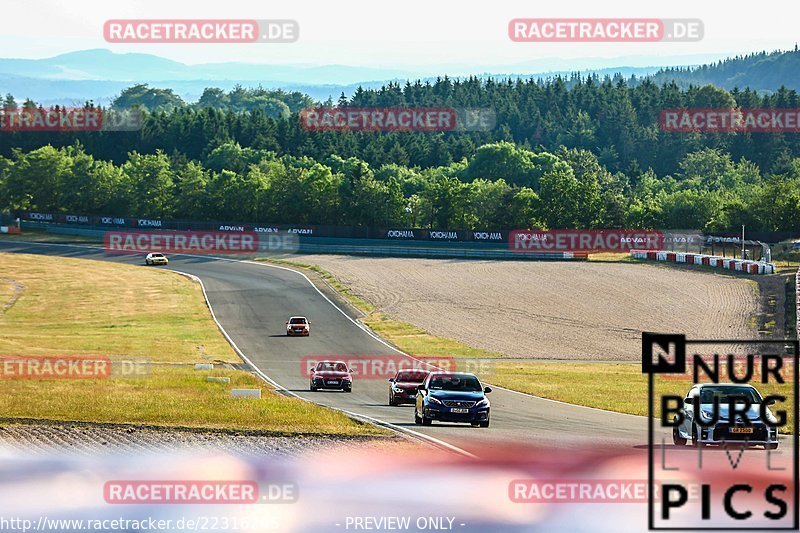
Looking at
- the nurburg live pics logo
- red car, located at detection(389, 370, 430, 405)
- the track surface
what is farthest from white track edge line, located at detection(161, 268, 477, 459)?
the nurburg live pics logo

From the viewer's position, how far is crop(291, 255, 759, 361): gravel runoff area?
65.8m

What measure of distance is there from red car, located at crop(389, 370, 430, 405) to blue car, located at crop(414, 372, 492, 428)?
583 cm

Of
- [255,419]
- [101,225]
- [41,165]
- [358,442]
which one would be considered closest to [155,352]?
[255,419]

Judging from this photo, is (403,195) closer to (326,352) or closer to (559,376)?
(326,352)

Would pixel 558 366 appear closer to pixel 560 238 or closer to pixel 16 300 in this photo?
pixel 16 300

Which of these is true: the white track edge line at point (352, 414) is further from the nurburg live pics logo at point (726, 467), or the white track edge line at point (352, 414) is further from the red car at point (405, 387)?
the nurburg live pics logo at point (726, 467)

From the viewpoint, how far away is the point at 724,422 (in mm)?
26234

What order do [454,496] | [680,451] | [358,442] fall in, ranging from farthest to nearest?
1. [358,442]
2. [680,451]
3. [454,496]

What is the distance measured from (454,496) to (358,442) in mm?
6525

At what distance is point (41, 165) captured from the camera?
167500mm

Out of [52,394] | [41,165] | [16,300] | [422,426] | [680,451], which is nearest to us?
[680,451]

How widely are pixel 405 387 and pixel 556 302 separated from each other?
43240 mm

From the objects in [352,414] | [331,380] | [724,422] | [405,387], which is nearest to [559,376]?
[331,380]

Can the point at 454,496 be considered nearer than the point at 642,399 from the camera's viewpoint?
Yes
